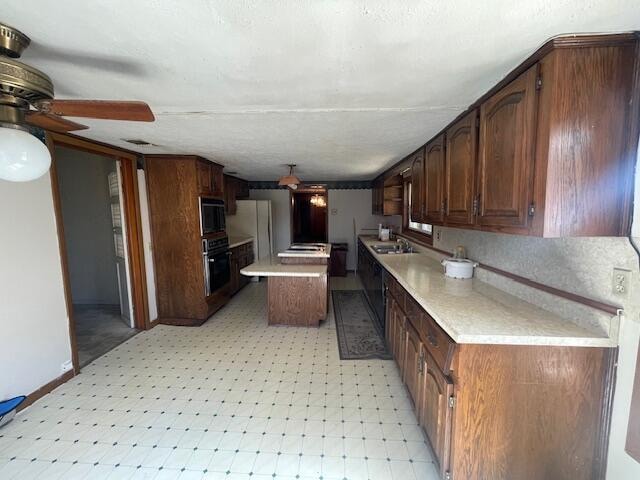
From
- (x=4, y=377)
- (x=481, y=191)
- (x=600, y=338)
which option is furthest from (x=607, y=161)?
(x=4, y=377)

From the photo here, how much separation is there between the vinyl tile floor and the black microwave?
60.7 inches

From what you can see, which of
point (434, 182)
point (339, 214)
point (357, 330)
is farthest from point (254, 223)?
point (434, 182)

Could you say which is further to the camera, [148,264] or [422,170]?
[148,264]

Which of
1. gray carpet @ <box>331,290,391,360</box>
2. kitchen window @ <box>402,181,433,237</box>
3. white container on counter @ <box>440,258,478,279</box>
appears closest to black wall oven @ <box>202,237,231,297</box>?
gray carpet @ <box>331,290,391,360</box>

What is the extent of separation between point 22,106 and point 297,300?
2870mm

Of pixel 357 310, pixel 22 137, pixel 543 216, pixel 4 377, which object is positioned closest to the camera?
pixel 22 137

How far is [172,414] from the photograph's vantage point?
1998 millimetres

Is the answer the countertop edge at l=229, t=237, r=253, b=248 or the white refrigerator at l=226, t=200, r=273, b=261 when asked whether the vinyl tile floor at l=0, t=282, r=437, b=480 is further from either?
the white refrigerator at l=226, t=200, r=273, b=261

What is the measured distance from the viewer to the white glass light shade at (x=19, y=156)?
1.01 m

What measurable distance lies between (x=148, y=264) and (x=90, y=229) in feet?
4.89

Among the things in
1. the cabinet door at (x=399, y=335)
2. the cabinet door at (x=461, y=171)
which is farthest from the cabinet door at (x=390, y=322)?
the cabinet door at (x=461, y=171)

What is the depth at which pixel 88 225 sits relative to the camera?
4121 mm

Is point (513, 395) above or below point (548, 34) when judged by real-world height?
below

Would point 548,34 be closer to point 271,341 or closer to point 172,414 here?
point 172,414
